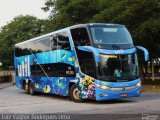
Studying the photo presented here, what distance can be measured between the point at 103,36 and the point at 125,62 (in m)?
1.62

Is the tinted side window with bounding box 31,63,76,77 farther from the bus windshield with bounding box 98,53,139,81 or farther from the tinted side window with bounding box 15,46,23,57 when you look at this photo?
the tinted side window with bounding box 15,46,23,57

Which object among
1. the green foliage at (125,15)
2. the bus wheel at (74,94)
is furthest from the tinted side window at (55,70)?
the green foliage at (125,15)

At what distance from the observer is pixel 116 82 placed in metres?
19.8

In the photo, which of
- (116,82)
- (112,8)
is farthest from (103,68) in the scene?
(112,8)

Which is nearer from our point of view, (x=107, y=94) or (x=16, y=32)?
(x=107, y=94)

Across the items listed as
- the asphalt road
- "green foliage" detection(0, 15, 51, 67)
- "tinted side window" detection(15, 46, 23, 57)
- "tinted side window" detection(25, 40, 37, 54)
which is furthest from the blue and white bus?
"green foliage" detection(0, 15, 51, 67)

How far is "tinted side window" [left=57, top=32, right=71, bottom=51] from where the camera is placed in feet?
72.5

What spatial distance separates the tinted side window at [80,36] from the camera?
807 inches

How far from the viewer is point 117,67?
19.9 metres

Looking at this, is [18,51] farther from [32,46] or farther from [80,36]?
[80,36]

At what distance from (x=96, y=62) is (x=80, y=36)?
2014 millimetres

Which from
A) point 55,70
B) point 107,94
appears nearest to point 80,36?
point 107,94

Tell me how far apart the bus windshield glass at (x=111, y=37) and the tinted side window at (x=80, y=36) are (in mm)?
435

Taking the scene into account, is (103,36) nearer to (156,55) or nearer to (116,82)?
(116,82)
